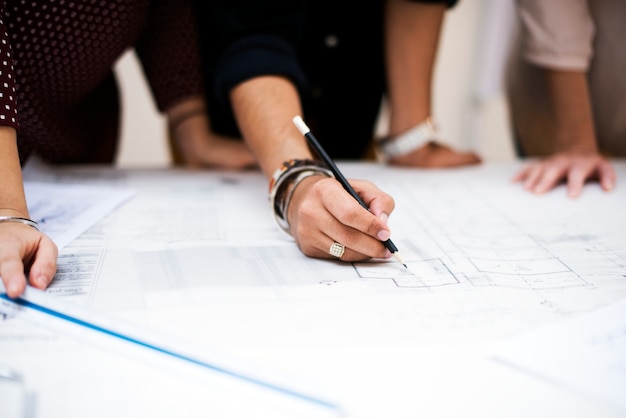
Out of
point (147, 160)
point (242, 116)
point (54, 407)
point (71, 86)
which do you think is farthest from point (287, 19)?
point (147, 160)

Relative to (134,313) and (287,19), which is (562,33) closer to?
(287,19)

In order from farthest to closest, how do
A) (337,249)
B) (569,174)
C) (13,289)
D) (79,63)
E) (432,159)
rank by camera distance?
(432,159) → (569,174) → (79,63) → (337,249) → (13,289)

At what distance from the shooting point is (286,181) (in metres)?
0.67

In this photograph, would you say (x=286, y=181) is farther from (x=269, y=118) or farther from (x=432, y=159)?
(x=432, y=159)

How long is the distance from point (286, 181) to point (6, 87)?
0.32m

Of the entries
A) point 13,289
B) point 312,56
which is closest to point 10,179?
point 13,289

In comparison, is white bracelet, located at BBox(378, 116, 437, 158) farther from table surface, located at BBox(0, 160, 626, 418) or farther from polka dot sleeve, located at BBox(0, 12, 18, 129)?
polka dot sleeve, located at BBox(0, 12, 18, 129)

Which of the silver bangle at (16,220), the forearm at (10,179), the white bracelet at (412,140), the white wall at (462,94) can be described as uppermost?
the forearm at (10,179)

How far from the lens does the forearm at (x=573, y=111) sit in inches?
37.8

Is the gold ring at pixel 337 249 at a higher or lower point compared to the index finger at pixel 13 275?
lower

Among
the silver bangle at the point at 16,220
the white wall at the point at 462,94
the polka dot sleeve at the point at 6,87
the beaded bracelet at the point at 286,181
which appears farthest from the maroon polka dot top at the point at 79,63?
the white wall at the point at 462,94

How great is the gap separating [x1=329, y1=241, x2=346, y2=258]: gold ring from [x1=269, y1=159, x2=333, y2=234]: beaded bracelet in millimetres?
95

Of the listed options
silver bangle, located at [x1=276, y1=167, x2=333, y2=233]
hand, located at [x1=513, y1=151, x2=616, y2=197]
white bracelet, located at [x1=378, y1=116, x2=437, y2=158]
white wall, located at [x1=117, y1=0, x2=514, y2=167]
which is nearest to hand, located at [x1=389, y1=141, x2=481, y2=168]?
white bracelet, located at [x1=378, y1=116, x2=437, y2=158]

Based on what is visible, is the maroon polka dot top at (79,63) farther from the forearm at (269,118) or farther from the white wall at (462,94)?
the white wall at (462,94)
